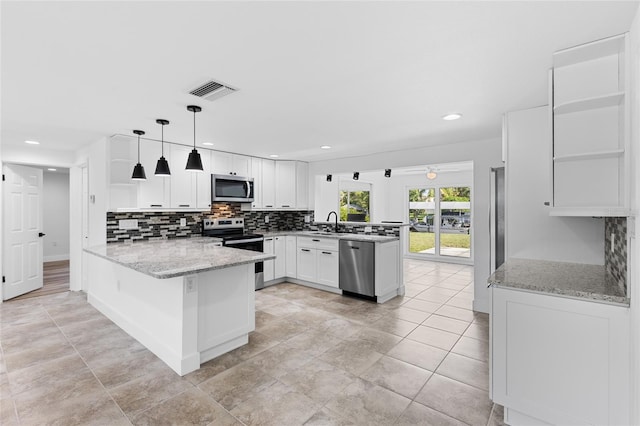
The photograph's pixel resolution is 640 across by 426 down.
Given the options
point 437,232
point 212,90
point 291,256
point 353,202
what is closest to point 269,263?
point 291,256

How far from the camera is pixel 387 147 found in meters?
4.62

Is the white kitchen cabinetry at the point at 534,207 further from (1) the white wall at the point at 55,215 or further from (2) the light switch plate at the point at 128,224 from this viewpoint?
(1) the white wall at the point at 55,215

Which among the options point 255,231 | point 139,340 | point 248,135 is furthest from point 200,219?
point 139,340

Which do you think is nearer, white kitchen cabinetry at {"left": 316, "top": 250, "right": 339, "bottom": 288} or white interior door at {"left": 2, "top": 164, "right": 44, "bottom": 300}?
white interior door at {"left": 2, "top": 164, "right": 44, "bottom": 300}

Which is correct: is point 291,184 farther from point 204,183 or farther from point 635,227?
point 635,227

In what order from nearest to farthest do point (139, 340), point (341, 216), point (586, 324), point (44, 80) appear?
1. point (586, 324)
2. point (44, 80)
3. point (139, 340)
4. point (341, 216)

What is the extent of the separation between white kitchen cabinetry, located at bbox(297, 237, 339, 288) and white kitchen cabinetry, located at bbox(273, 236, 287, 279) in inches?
11.2

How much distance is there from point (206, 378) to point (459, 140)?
3987mm

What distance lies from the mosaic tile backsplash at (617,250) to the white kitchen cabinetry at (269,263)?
4201 millimetres

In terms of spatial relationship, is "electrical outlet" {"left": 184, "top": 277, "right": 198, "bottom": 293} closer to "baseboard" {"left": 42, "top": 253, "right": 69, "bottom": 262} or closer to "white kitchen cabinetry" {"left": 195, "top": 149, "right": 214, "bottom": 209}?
"white kitchen cabinetry" {"left": 195, "top": 149, "right": 214, "bottom": 209}

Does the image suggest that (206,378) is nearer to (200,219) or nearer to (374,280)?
(374,280)

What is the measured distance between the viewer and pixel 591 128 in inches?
74.6

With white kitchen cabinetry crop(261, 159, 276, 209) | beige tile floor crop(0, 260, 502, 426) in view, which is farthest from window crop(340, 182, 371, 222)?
beige tile floor crop(0, 260, 502, 426)

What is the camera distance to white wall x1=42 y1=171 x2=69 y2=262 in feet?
24.7
